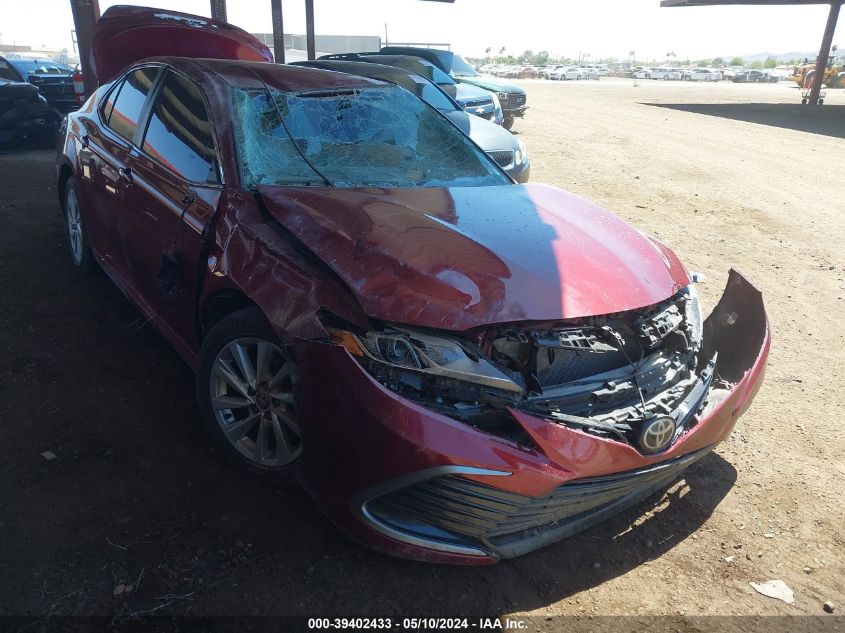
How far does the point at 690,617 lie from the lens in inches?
87.8

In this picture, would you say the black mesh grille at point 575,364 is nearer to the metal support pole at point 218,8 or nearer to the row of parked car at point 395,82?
the row of parked car at point 395,82

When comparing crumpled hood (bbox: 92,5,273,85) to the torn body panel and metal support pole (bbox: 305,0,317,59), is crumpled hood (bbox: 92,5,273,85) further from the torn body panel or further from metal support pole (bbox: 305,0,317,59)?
metal support pole (bbox: 305,0,317,59)

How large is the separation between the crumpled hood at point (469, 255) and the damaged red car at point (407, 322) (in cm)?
1

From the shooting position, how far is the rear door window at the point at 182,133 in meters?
2.97

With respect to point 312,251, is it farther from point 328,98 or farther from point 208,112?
point 328,98

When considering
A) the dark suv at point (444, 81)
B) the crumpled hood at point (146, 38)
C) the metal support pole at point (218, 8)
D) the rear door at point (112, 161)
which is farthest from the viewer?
the metal support pole at point (218, 8)

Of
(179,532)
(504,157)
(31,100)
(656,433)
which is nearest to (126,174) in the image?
(179,532)

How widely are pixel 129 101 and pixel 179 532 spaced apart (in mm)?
2622

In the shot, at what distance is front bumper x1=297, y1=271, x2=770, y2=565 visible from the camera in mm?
1979

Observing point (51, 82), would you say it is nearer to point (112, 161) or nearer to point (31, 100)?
point (31, 100)

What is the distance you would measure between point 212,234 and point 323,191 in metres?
0.50

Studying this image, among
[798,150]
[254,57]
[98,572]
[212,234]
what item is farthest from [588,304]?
[798,150]

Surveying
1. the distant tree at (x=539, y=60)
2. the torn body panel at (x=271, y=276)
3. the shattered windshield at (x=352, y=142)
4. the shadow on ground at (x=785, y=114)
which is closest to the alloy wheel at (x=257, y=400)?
the torn body panel at (x=271, y=276)

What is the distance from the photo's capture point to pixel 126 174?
3.50m
